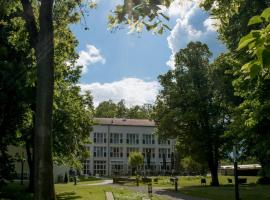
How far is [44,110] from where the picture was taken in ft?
28.0

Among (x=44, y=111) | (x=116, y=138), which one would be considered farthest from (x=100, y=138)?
(x=44, y=111)

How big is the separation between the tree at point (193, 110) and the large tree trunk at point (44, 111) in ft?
122

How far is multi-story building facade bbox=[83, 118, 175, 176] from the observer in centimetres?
9988

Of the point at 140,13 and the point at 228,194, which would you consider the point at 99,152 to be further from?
the point at 140,13

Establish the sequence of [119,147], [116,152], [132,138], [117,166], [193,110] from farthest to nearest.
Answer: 1. [132,138]
2. [119,147]
3. [116,152]
4. [117,166]
5. [193,110]

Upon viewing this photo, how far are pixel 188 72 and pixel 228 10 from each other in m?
41.1

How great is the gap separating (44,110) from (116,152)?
3732 inches

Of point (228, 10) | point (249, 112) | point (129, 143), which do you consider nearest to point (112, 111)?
point (129, 143)

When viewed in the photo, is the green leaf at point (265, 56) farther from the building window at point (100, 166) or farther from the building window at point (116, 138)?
the building window at point (116, 138)

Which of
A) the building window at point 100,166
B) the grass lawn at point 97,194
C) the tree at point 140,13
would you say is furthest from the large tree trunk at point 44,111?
the building window at point 100,166

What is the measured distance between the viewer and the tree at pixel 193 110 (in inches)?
1832

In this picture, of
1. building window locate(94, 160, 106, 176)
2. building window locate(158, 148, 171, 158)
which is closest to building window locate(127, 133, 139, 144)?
building window locate(158, 148, 171, 158)

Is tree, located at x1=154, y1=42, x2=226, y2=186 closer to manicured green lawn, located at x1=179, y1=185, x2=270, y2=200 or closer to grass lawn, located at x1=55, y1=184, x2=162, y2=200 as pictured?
manicured green lawn, located at x1=179, y1=185, x2=270, y2=200

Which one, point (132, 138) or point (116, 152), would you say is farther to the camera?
point (132, 138)
